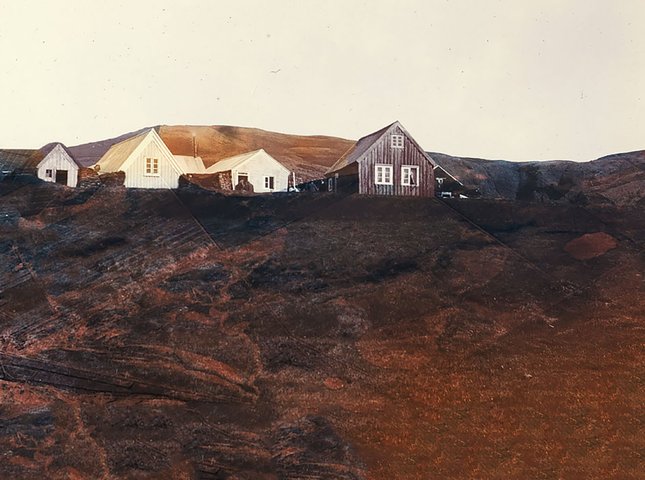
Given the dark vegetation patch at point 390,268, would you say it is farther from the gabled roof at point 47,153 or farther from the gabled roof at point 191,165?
the gabled roof at point 47,153

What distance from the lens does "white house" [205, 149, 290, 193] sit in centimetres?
4909

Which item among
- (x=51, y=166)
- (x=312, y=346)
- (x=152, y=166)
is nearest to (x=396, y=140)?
(x=152, y=166)

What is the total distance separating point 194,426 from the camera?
64.3 feet

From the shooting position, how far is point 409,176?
4491 cm

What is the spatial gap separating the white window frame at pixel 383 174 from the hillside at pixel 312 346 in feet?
20.0

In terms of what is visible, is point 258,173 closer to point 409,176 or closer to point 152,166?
point 152,166

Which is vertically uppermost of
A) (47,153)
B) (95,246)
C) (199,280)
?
(47,153)

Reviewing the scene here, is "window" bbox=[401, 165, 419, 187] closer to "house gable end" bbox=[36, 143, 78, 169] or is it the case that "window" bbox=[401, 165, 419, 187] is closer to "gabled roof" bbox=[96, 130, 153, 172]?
"gabled roof" bbox=[96, 130, 153, 172]

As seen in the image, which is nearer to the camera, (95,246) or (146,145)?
(95,246)

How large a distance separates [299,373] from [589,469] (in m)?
Answer: 10.3

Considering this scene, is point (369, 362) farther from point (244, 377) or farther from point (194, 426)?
point (194, 426)

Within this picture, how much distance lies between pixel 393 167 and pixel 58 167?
26190 millimetres

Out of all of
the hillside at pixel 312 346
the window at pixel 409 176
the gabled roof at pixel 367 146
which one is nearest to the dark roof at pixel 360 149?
the gabled roof at pixel 367 146

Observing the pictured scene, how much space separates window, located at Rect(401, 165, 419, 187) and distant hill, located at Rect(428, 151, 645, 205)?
61.1 ft
